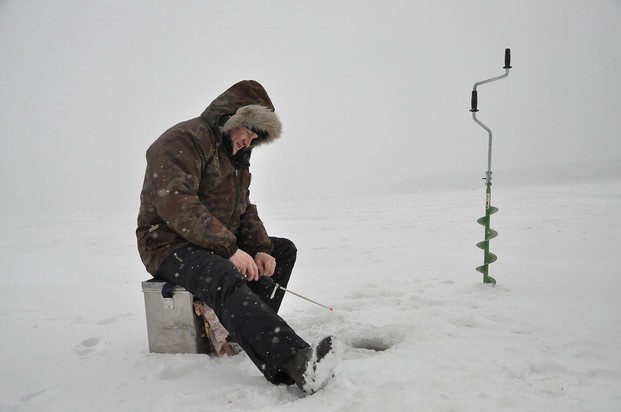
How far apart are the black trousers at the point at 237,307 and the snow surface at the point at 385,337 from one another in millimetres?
201

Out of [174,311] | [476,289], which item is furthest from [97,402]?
[476,289]

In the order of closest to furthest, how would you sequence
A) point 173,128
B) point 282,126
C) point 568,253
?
point 173,128 < point 282,126 < point 568,253

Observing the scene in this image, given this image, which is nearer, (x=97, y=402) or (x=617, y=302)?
(x=97, y=402)

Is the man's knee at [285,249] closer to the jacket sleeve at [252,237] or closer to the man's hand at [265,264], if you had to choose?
the jacket sleeve at [252,237]

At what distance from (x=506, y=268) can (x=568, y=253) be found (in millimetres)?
1054

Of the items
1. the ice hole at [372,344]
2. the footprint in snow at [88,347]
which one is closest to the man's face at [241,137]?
the ice hole at [372,344]

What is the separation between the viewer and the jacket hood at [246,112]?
2451mm

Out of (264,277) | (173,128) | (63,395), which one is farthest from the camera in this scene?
(264,277)

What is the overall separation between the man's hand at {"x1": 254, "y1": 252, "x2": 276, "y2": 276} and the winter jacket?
5.8 inches

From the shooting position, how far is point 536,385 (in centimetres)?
178

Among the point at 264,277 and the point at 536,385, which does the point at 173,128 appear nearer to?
the point at 264,277

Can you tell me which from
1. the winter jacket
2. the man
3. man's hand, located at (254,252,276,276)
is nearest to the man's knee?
the man

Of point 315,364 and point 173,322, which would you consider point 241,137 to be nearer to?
point 173,322

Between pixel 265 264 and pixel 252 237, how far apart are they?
289mm
